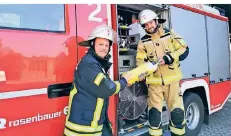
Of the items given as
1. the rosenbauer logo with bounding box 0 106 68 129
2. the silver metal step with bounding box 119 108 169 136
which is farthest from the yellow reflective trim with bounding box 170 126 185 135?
the rosenbauer logo with bounding box 0 106 68 129

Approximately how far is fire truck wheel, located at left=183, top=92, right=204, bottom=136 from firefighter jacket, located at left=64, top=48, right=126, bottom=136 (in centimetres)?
231

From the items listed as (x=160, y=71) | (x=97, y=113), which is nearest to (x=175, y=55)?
(x=160, y=71)

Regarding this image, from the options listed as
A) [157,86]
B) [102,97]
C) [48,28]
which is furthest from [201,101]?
[48,28]

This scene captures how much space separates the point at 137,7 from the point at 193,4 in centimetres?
109

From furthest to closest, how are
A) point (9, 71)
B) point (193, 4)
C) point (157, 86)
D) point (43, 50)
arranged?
point (193, 4), point (157, 86), point (43, 50), point (9, 71)

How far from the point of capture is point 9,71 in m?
1.96

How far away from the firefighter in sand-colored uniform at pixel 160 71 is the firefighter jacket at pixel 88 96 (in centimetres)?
119

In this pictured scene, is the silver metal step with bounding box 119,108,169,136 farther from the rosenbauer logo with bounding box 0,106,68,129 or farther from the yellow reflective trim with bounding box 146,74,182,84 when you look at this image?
the rosenbauer logo with bounding box 0,106,68,129

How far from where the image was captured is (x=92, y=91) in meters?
2.16

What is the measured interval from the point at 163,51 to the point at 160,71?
250 mm

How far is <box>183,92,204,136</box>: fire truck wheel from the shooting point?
13.9 ft

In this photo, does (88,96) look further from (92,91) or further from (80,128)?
(80,128)

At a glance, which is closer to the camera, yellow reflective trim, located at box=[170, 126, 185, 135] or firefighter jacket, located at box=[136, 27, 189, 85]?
firefighter jacket, located at box=[136, 27, 189, 85]

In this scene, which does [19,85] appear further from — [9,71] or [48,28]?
[48,28]
